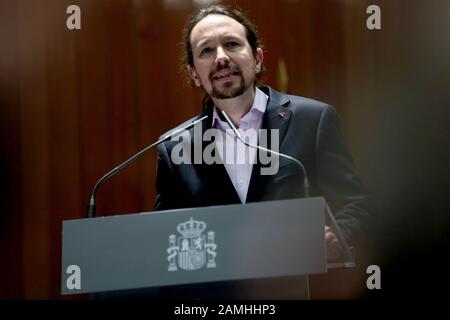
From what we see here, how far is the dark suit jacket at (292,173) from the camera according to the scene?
1.72m

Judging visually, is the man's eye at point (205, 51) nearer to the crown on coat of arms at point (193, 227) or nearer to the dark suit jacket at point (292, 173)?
the dark suit jacket at point (292, 173)

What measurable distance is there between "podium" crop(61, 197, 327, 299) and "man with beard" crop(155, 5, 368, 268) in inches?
15.5

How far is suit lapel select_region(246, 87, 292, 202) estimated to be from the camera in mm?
1716

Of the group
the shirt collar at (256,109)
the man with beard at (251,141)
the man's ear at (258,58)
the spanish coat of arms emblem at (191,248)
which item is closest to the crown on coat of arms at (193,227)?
the spanish coat of arms emblem at (191,248)

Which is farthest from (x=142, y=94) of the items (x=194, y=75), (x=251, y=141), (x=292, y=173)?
(x=292, y=173)

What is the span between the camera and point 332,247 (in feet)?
4.66

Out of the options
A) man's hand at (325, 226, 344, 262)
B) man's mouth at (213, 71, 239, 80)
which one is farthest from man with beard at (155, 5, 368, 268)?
man's hand at (325, 226, 344, 262)

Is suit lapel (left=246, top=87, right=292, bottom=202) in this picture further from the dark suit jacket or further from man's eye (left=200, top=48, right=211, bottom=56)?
man's eye (left=200, top=48, right=211, bottom=56)

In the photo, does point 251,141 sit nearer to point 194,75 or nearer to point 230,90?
point 230,90

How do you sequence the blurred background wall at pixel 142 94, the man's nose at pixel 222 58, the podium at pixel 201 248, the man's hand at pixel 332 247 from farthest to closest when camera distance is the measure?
the blurred background wall at pixel 142 94 < the man's nose at pixel 222 58 < the man's hand at pixel 332 247 < the podium at pixel 201 248
